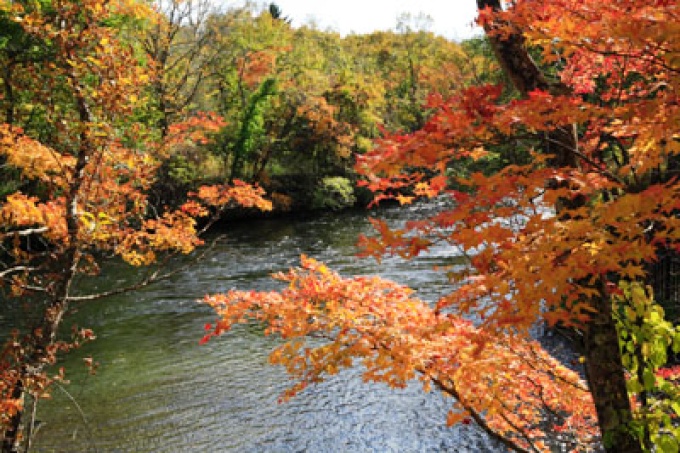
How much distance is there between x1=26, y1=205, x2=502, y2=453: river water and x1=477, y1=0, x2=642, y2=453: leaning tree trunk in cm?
330

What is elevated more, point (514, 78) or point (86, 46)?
point (86, 46)

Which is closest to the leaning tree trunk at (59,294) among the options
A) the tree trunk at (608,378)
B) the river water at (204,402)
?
the river water at (204,402)

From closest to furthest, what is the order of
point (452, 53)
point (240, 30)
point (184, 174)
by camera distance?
point (184, 174)
point (240, 30)
point (452, 53)

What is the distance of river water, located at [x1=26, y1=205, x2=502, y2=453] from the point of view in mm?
6234

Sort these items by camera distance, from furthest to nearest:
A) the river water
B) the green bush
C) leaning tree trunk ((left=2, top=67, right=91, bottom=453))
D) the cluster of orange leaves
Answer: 1. the green bush
2. the river water
3. leaning tree trunk ((left=2, top=67, right=91, bottom=453))
4. the cluster of orange leaves

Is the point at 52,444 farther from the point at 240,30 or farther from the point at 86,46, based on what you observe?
the point at 240,30

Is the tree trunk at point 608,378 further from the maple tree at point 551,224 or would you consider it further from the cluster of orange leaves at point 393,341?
the cluster of orange leaves at point 393,341

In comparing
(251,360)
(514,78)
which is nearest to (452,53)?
(251,360)

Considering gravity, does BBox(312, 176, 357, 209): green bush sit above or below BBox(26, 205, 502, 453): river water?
above

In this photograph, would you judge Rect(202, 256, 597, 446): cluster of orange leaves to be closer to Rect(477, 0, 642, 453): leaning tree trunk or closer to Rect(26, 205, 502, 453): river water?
Rect(477, 0, 642, 453): leaning tree trunk

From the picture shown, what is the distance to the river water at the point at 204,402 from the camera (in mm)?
6234

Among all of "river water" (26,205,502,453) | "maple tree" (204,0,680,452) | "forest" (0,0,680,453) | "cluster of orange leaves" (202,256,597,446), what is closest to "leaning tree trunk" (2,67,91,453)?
"forest" (0,0,680,453)

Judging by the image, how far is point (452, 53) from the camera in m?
35.7

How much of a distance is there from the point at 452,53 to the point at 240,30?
15429mm
